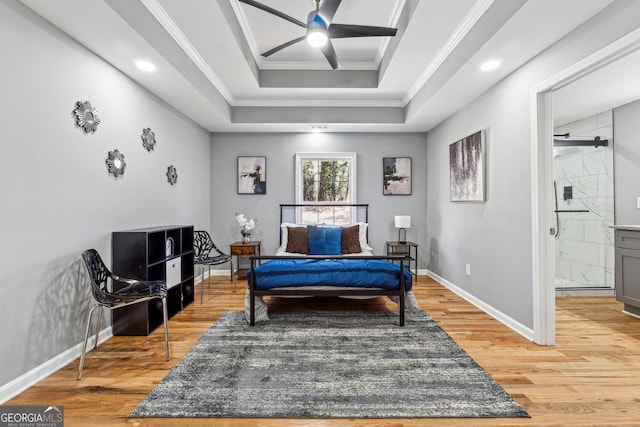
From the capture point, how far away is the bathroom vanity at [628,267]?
123 inches

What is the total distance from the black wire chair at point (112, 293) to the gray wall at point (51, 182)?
14 centimetres

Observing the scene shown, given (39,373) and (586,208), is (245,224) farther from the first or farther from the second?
(586,208)

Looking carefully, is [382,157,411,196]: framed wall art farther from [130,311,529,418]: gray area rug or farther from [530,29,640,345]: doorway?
[130,311,529,418]: gray area rug

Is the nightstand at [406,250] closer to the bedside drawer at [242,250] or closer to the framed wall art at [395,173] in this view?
the framed wall art at [395,173]

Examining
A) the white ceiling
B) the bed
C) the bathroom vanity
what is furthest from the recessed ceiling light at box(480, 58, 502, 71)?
the bathroom vanity

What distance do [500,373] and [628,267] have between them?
7.62 ft

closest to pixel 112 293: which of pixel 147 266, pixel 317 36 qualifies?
pixel 147 266

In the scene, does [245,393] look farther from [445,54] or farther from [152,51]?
[445,54]

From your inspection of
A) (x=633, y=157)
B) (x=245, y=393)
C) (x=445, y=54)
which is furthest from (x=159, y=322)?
(x=633, y=157)

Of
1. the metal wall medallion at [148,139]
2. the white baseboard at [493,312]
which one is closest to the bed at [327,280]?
the white baseboard at [493,312]

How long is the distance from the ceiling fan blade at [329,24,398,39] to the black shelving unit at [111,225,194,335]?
8.02 ft

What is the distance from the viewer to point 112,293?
Result: 93.4 inches

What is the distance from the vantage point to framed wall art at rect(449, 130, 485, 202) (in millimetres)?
3475

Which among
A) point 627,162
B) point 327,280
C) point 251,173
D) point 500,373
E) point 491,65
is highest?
point 491,65
